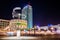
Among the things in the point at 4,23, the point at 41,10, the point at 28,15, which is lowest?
the point at 4,23

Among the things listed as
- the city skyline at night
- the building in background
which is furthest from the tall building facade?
the building in background

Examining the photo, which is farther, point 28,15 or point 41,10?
point 28,15

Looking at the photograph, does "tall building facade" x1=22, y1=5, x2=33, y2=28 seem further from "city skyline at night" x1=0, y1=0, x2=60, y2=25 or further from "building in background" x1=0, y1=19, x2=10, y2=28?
"building in background" x1=0, y1=19, x2=10, y2=28

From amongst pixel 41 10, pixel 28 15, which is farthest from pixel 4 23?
pixel 41 10

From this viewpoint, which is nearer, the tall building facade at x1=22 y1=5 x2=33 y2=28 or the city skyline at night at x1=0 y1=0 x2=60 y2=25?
the city skyline at night at x1=0 y1=0 x2=60 y2=25

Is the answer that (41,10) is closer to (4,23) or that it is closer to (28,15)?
(28,15)

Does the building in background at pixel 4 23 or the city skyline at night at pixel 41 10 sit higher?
the city skyline at night at pixel 41 10

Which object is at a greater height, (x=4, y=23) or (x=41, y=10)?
(x=41, y=10)

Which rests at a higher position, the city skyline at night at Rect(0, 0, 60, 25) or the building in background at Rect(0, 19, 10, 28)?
the city skyline at night at Rect(0, 0, 60, 25)

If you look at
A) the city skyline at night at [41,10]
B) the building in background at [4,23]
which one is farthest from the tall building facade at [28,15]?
the building in background at [4,23]

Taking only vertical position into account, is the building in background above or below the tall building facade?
below

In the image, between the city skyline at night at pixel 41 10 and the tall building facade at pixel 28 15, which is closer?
the city skyline at night at pixel 41 10

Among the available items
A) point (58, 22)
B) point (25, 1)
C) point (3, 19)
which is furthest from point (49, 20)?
point (3, 19)

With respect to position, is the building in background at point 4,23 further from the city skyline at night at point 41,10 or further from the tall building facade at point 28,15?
the tall building facade at point 28,15
